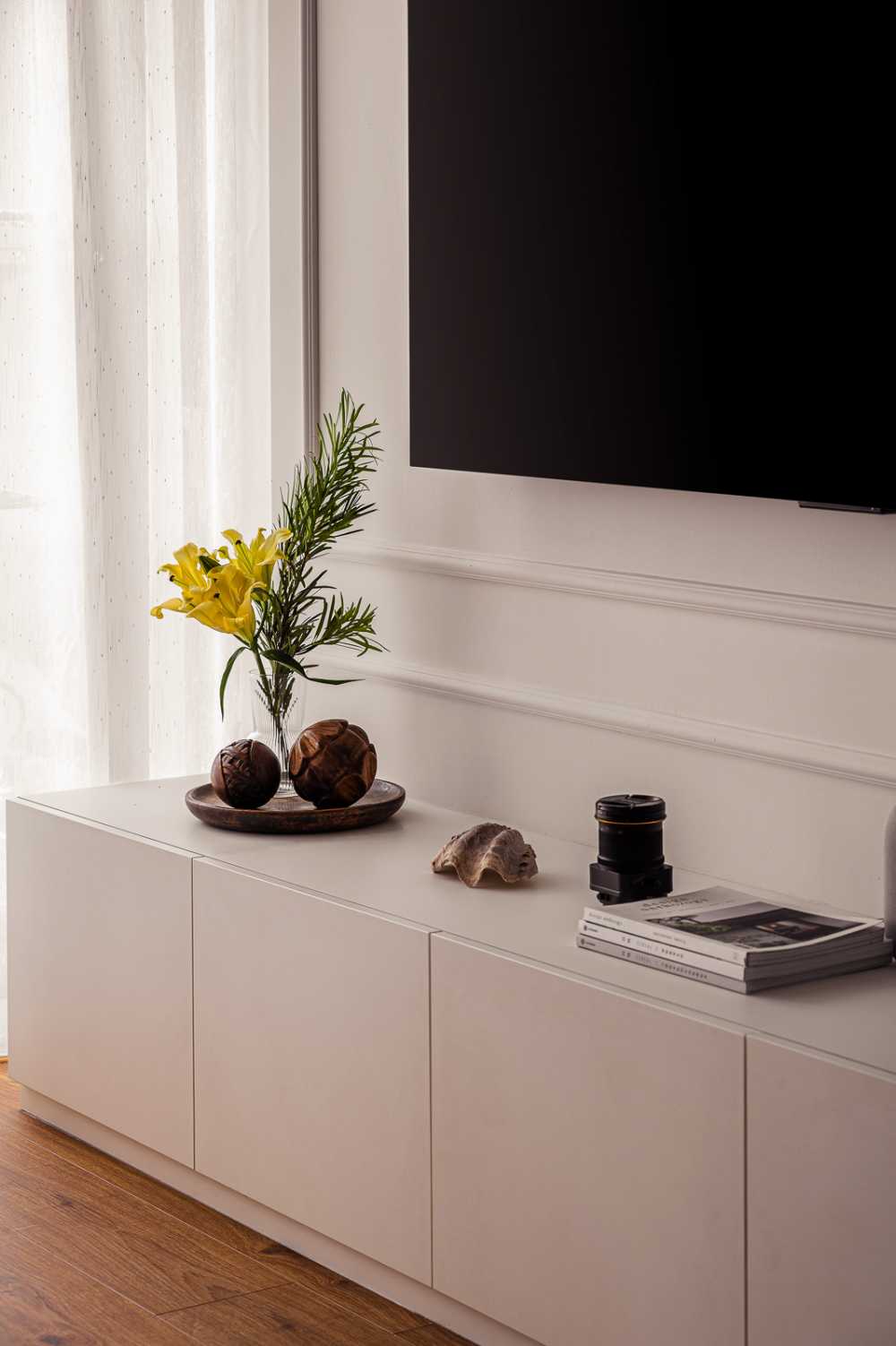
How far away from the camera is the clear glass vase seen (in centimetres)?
284

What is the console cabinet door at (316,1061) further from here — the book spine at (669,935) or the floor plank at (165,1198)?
the book spine at (669,935)

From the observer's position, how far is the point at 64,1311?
2.30 m

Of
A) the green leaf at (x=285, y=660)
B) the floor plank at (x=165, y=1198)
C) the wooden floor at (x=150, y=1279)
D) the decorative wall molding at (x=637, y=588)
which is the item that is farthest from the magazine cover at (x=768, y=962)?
the green leaf at (x=285, y=660)

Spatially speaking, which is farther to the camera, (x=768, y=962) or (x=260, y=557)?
(x=260, y=557)

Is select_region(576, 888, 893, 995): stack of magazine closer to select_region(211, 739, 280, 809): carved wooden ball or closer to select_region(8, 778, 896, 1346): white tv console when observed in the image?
select_region(8, 778, 896, 1346): white tv console

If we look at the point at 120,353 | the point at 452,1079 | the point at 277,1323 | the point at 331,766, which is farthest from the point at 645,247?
the point at 277,1323

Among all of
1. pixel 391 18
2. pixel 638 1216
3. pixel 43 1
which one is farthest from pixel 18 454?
pixel 638 1216

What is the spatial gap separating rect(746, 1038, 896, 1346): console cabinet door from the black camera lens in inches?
17.9

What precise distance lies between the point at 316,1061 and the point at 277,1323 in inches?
13.0

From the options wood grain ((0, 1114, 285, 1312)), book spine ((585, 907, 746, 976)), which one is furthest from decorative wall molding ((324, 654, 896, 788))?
wood grain ((0, 1114, 285, 1312))

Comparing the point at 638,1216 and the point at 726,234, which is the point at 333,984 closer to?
the point at 638,1216

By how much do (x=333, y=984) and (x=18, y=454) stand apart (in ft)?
4.44

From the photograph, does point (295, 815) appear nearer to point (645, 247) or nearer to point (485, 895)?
point (485, 895)

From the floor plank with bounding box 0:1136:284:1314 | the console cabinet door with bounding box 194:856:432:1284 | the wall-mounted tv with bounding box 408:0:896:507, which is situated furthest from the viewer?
the floor plank with bounding box 0:1136:284:1314
